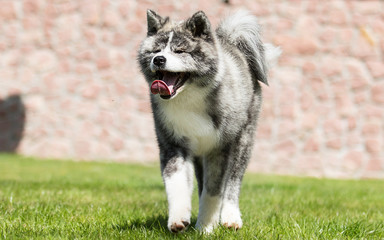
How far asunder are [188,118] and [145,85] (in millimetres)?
5834

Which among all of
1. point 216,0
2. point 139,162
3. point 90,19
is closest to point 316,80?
point 216,0

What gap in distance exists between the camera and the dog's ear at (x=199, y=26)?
328cm

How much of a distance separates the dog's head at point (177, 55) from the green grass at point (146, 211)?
2.93 ft

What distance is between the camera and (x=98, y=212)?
3605 millimetres

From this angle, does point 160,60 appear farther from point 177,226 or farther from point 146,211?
point 146,211

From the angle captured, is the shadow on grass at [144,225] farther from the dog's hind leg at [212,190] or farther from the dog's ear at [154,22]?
the dog's ear at [154,22]

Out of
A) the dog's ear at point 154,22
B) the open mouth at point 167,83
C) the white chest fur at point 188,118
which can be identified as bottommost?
the white chest fur at point 188,118

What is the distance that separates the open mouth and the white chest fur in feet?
0.37

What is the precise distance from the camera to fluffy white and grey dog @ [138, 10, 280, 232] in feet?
10.1

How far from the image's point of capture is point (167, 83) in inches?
121

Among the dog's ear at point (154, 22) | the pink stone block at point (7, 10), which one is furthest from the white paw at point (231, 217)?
the pink stone block at point (7, 10)

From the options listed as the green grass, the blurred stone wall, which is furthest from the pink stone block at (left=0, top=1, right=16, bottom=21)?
the green grass

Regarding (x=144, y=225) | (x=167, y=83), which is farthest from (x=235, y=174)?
(x=167, y=83)

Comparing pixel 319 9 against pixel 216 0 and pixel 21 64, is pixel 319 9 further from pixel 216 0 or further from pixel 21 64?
pixel 21 64
